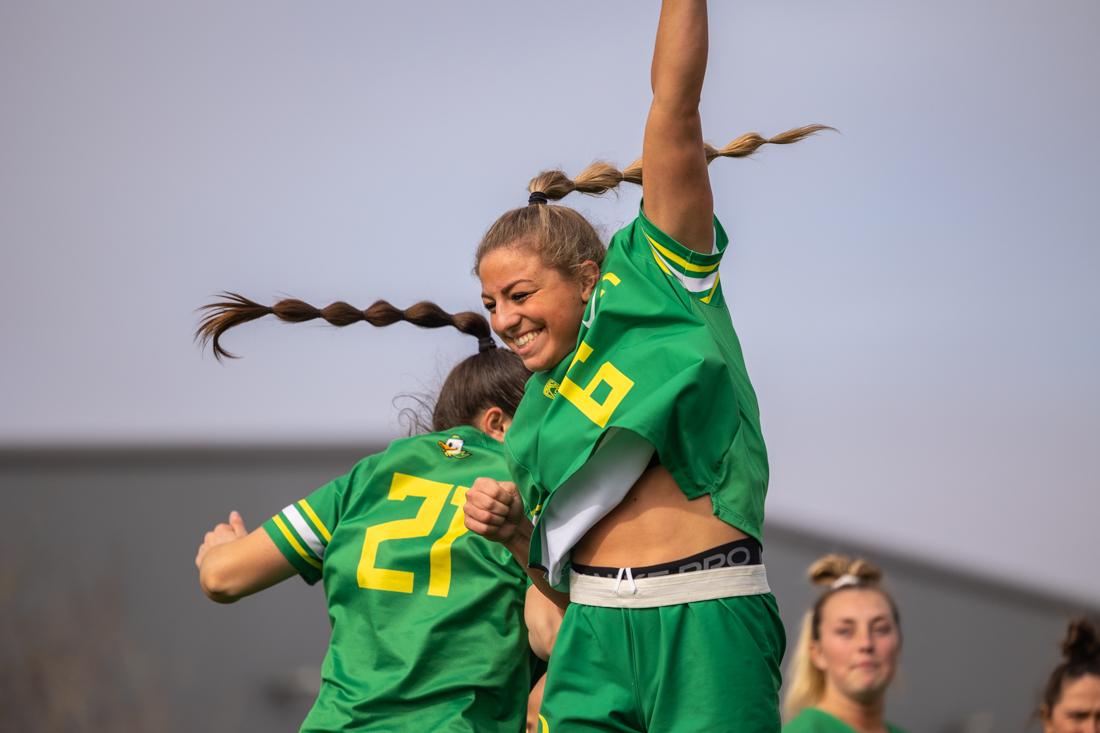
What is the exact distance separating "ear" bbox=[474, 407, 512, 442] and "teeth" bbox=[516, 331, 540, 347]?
3.10 feet

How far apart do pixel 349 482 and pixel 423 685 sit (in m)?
0.54

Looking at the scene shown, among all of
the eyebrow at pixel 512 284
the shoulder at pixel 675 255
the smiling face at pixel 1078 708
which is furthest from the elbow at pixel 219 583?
the smiling face at pixel 1078 708

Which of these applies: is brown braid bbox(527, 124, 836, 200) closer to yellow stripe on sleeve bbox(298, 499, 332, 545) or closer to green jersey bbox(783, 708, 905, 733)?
yellow stripe on sleeve bbox(298, 499, 332, 545)

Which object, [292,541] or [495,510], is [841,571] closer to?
[292,541]

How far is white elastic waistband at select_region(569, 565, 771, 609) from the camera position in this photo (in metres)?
2.13

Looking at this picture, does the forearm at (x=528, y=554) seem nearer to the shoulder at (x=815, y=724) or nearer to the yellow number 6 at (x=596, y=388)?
the yellow number 6 at (x=596, y=388)

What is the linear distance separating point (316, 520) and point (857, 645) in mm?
2220

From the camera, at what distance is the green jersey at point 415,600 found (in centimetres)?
289

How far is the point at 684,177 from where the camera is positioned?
2221mm

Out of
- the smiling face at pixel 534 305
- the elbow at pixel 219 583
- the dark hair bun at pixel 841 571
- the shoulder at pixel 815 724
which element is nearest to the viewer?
the smiling face at pixel 534 305

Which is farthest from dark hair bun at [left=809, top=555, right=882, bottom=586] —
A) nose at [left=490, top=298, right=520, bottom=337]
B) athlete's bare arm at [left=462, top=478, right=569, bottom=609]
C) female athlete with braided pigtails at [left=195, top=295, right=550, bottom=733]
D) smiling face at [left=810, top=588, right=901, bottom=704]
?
nose at [left=490, top=298, right=520, bottom=337]

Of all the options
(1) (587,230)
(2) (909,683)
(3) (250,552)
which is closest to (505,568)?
(3) (250,552)

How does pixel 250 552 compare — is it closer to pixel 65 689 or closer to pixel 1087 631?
pixel 1087 631

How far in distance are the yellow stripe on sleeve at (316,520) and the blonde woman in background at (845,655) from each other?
195 cm
